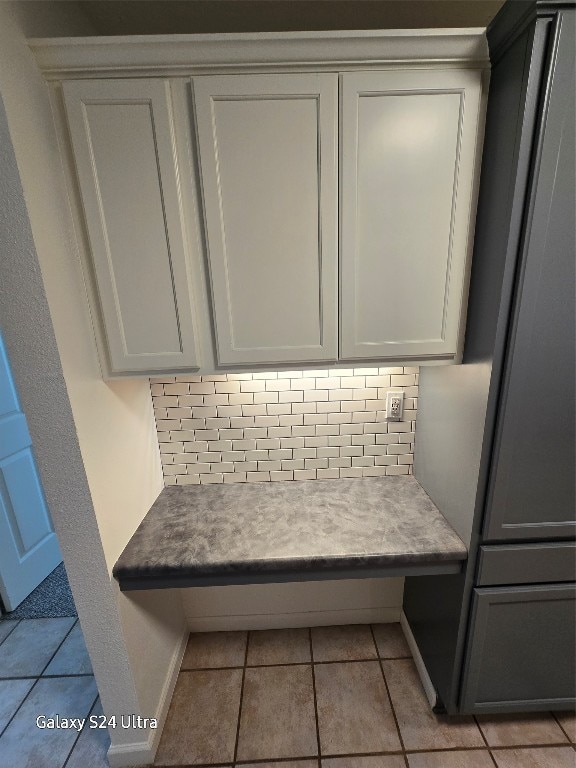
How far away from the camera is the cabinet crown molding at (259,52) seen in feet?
2.98

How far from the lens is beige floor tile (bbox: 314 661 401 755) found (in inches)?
52.9

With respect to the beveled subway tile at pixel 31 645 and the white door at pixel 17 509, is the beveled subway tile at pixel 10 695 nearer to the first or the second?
the beveled subway tile at pixel 31 645

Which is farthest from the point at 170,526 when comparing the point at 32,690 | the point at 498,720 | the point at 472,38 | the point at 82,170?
the point at 472,38

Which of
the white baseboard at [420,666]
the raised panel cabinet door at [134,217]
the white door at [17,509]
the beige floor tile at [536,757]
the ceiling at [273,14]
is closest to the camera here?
the raised panel cabinet door at [134,217]

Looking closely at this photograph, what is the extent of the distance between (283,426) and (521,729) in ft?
5.06

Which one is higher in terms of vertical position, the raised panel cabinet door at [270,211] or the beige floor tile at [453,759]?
the raised panel cabinet door at [270,211]

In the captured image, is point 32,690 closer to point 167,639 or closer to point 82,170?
point 167,639

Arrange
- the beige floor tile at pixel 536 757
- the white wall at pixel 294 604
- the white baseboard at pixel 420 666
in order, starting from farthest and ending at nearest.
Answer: the white wall at pixel 294 604 < the white baseboard at pixel 420 666 < the beige floor tile at pixel 536 757

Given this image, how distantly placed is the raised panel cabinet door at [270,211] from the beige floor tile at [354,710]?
1.51 metres

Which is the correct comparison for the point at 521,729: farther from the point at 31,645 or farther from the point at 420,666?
the point at 31,645

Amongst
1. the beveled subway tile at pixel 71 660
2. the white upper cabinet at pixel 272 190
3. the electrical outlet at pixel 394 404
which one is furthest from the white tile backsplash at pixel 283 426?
the beveled subway tile at pixel 71 660

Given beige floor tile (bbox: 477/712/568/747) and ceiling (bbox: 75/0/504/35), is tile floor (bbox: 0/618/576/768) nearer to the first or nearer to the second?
beige floor tile (bbox: 477/712/568/747)

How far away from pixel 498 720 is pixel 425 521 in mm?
904

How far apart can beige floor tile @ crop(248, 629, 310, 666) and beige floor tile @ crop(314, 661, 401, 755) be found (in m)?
0.11
